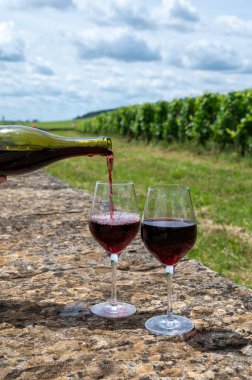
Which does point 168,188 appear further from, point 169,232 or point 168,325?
point 168,325

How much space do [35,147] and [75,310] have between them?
1.83 feet

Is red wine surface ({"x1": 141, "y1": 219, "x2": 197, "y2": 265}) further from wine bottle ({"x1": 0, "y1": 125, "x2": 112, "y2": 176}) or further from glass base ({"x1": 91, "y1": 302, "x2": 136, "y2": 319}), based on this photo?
wine bottle ({"x1": 0, "y1": 125, "x2": 112, "y2": 176})

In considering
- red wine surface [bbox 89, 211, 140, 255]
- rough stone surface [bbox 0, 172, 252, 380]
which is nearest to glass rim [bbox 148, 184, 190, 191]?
red wine surface [bbox 89, 211, 140, 255]

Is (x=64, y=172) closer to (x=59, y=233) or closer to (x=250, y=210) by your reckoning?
(x=250, y=210)

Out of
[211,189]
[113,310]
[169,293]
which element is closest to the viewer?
[169,293]

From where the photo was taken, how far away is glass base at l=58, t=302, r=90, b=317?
160 cm

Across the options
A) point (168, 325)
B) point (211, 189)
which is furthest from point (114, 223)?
point (211, 189)

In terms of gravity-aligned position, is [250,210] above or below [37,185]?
below

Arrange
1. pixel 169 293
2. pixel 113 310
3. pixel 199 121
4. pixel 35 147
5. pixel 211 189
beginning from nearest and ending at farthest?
pixel 169 293, pixel 113 310, pixel 35 147, pixel 211 189, pixel 199 121

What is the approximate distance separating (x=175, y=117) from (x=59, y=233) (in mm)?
17674

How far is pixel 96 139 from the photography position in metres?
1.69

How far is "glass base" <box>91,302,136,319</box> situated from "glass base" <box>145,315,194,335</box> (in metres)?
0.09

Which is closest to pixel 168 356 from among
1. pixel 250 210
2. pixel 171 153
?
pixel 250 210

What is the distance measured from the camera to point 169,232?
150cm
